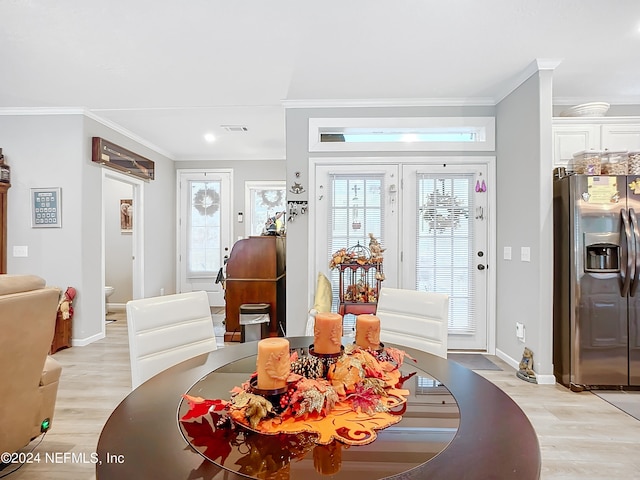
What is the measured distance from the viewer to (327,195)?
3.76 m

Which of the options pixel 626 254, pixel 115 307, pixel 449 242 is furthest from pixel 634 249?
pixel 115 307

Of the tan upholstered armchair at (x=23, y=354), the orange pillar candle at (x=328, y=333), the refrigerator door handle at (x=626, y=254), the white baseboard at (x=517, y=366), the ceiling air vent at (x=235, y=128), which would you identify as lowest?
the white baseboard at (x=517, y=366)

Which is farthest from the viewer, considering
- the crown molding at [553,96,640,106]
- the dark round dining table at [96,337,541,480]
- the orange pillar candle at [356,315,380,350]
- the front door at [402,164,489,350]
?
the front door at [402,164,489,350]

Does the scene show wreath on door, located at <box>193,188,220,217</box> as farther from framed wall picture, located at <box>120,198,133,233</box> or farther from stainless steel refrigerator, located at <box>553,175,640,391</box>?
stainless steel refrigerator, located at <box>553,175,640,391</box>

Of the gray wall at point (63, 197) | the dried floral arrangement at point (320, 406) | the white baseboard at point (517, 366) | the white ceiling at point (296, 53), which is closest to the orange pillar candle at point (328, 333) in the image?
the dried floral arrangement at point (320, 406)

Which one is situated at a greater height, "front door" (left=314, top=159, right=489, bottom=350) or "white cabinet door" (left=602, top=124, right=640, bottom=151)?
→ "white cabinet door" (left=602, top=124, right=640, bottom=151)

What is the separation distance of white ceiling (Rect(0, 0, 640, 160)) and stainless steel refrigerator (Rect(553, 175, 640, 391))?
3.52 ft

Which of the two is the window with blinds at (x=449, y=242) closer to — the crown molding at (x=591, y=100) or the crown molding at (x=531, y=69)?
the crown molding at (x=531, y=69)

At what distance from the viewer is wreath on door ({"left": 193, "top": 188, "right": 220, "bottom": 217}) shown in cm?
613

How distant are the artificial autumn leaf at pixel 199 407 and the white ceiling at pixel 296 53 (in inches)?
88.7

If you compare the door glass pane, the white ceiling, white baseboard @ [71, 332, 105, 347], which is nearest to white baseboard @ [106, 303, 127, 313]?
the door glass pane

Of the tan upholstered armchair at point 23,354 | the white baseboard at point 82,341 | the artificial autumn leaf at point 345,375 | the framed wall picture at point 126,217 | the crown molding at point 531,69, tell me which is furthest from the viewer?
the framed wall picture at point 126,217

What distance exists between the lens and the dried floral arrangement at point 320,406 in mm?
835

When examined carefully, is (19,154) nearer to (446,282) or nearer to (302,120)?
(302,120)
